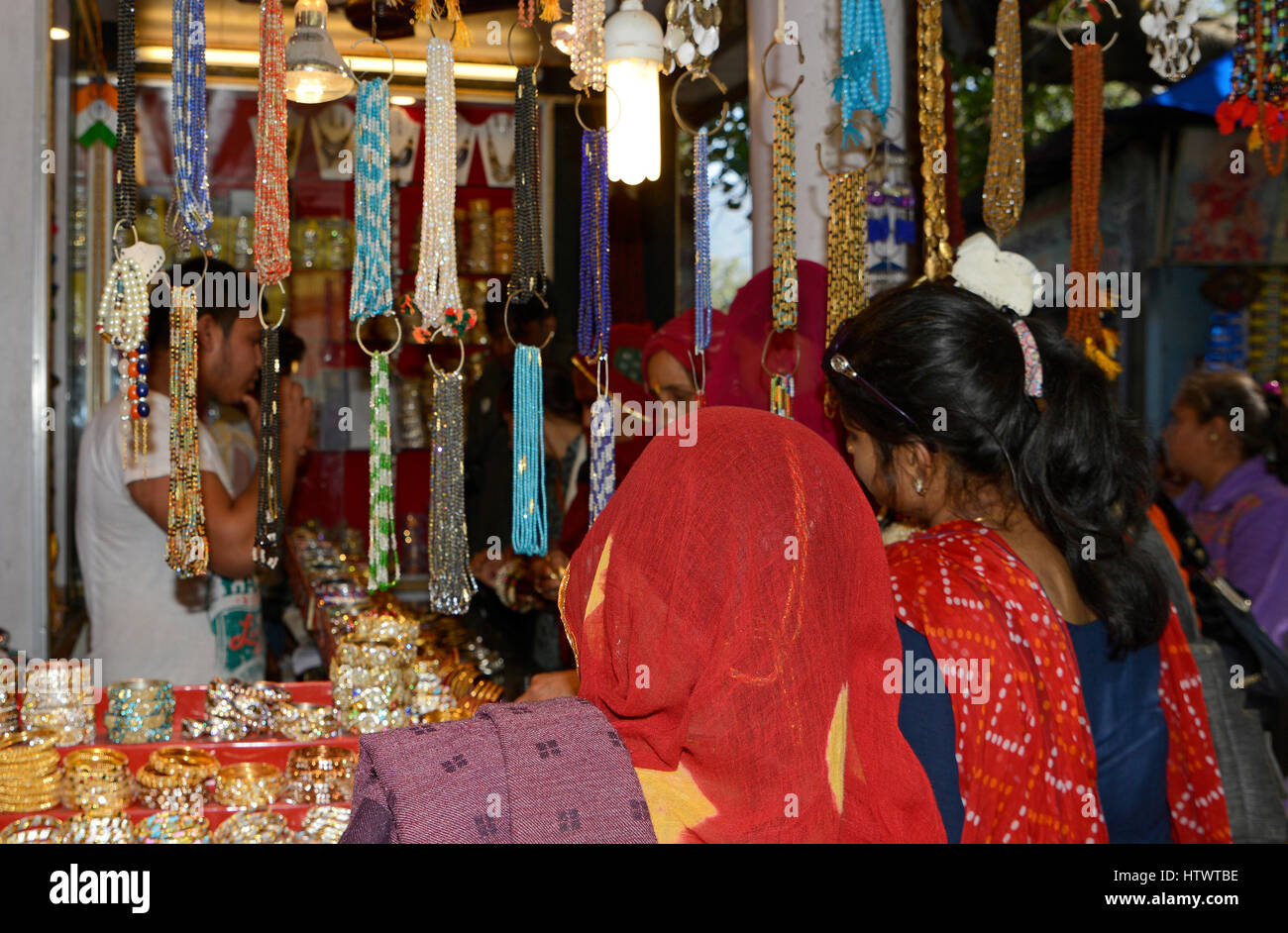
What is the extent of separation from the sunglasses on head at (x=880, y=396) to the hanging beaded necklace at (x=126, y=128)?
1.12 metres

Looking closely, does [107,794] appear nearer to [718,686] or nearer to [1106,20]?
[718,686]

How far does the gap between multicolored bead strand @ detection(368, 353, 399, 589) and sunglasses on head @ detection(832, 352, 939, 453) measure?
2.60 feet

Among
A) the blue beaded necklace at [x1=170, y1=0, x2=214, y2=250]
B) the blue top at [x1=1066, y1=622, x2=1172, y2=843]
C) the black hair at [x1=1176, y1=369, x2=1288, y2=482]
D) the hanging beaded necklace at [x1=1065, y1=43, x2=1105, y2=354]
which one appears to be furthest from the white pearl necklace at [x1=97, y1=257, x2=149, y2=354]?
the black hair at [x1=1176, y1=369, x2=1288, y2=482]

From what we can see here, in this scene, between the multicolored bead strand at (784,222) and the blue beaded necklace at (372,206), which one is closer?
the blue beaded necklace at (372,206)

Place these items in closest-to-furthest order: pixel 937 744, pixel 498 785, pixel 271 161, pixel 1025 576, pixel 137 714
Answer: pixel 498 785
pixel 937 744
pixel 1025 576
pixel 271 161
pixel 137 714

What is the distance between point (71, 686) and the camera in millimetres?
1837

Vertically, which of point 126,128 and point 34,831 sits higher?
point 126,128

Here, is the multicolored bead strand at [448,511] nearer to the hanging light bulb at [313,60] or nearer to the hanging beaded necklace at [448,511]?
the hanging beaded necklace at [448,511]

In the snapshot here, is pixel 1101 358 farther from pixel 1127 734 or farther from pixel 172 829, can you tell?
pixel 172 829

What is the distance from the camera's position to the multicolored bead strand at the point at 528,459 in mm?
1933

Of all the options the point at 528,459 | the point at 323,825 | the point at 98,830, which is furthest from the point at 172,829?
the point at 528,459

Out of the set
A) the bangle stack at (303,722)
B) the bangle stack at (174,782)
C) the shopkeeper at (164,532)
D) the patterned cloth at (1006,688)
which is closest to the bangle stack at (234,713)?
the bangle stack at (303,722)

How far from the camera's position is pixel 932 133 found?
82.3 inches

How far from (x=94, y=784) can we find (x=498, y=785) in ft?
3.63
